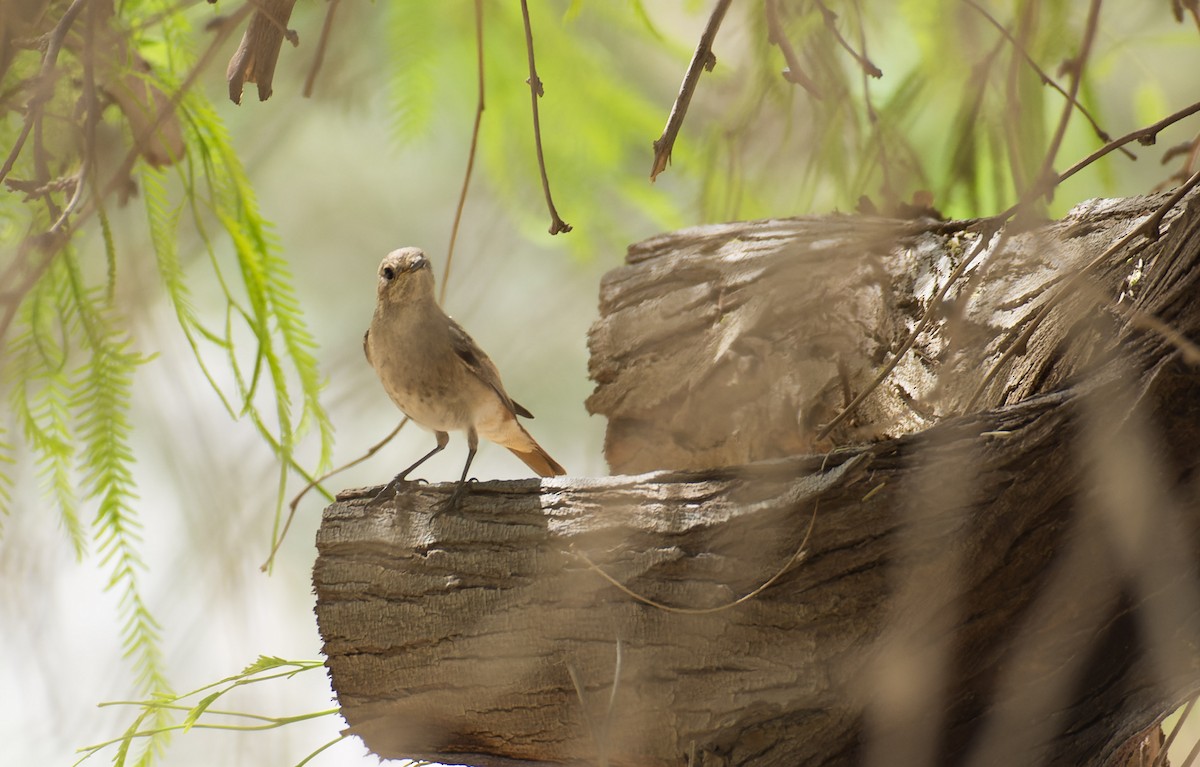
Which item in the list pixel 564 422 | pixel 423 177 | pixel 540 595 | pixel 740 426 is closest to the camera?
pixel 540 595

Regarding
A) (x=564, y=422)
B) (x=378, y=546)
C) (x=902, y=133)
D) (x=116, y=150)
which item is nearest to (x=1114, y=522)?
(x=902, y=133)

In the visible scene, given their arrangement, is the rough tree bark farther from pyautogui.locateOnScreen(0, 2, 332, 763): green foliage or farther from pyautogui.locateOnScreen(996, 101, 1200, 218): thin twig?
pyautogui.locateOnScreen(0, 2, 332, 763): green foliage

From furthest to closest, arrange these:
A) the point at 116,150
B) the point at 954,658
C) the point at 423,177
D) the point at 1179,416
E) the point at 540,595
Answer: the point at 423,177 < the point at 116,150 < the point at 540,595 < the point at 954,658 < the point at 1179,416

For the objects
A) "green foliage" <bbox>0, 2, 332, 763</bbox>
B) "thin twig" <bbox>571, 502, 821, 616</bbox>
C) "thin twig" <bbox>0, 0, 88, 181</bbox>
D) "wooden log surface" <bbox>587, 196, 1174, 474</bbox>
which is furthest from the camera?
"wooden log surface" <bbox>587, 196, 1174, 474</bbox>

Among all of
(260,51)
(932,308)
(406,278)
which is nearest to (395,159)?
(406,278)

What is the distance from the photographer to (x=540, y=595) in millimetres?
1895

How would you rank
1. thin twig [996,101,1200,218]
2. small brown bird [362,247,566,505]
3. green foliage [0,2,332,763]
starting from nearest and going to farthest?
thin twig [996,101,1200,218]
green foliage [0,2,332,763]
small brown bird [362,247,566,505]

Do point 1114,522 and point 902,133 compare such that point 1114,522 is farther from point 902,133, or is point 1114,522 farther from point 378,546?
point 378,546

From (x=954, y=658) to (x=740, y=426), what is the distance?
894 mm

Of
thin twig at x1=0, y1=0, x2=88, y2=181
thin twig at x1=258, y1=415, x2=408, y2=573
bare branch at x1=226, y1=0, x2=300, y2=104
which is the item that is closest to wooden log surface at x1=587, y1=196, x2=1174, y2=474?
thin twig at x1=258, y1=415, x2=408, y2=573

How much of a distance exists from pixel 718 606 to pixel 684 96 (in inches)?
35.1

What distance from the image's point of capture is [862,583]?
1759 millimetres

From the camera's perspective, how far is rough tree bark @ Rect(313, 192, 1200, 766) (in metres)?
1.66

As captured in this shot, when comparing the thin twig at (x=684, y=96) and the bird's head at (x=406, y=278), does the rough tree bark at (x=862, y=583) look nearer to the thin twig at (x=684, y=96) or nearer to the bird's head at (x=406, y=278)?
the thin twig at (x=684, y=96)
